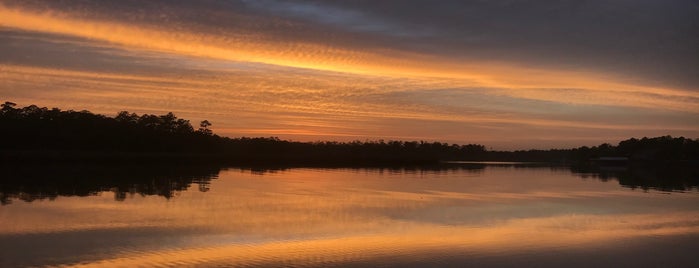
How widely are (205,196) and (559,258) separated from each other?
15.5 meters

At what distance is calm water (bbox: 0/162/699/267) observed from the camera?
40.5 feet

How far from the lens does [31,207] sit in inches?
755

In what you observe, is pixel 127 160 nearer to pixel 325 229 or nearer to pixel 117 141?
pixel 117 141

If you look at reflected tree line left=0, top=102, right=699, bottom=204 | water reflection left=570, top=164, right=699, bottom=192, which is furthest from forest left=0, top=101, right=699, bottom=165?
water reflection left=570, top=164, right=699, bottom=192

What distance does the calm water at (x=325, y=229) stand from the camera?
1236 cm

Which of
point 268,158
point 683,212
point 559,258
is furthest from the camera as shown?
point 268,158

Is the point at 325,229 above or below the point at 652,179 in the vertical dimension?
below

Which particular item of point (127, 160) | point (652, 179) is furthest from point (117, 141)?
point (652, 179)

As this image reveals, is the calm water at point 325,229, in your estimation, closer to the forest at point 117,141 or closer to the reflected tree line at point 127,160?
the reflected tree line at point 127,160

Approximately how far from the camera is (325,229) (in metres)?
16.2

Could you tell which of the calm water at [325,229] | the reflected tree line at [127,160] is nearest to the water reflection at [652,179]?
the reflected tree line at [127,160]

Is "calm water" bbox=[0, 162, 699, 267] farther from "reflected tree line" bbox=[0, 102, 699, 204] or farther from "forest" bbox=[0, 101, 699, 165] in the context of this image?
"forest" bbox=[0, 101, 699, 165]

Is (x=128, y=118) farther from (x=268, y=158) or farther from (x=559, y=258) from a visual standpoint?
(x=559, y=258)

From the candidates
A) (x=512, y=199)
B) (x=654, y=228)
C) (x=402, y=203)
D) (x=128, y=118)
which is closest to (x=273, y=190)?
(x=402, y=203)
